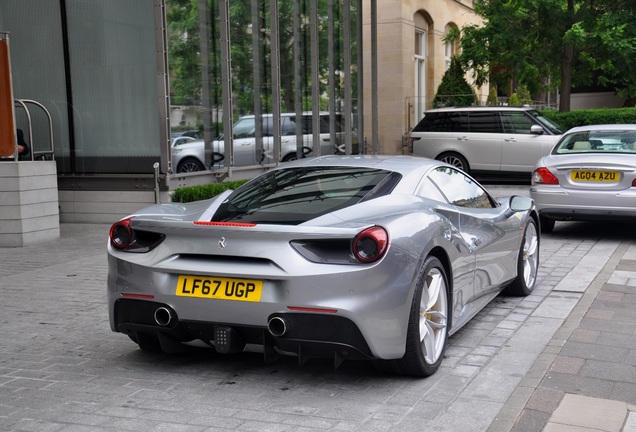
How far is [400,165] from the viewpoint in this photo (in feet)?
19.3

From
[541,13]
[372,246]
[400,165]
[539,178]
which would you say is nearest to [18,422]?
[372,246]

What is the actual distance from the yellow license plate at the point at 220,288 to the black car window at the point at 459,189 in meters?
1.83

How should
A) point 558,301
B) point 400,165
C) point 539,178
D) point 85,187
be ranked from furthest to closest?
A: point 85,187 < point 539,178 < point 558,301 < point 400,165

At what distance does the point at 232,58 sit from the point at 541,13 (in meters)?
11.4

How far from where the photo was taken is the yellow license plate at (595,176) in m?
10.3

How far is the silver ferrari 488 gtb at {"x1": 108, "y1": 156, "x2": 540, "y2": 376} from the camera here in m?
4.59

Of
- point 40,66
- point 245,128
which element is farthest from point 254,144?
point 40,66

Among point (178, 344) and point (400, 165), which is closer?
point (178, 344)

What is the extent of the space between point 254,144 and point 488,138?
20.6 feet

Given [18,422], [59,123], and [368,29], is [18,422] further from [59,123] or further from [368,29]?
[368,29]

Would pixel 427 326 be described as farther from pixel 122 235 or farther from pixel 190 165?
pixel 190 165

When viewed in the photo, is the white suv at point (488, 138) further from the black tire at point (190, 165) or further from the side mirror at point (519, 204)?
the side mirror at point (519, 204)

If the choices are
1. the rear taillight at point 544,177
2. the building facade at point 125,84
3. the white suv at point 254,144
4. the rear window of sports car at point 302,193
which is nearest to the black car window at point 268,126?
the white suv at point 254,144

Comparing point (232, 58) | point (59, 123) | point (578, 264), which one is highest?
point (232, 58)
